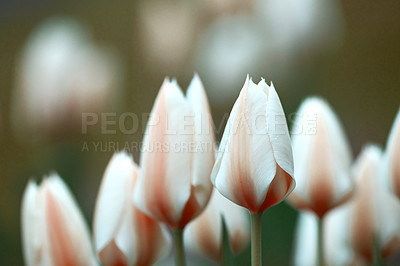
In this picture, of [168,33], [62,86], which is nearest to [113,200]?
[62,86]

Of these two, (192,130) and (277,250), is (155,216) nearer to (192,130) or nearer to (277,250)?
(192,130)

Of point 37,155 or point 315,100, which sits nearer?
point 315,100

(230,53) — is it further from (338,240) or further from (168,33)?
(338,240)

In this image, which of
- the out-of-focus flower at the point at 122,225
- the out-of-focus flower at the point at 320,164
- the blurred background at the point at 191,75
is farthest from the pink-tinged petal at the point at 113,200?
the blurred background at the point at 191,75

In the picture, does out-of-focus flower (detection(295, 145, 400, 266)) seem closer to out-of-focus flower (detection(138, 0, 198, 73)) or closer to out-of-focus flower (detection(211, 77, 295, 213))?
out-of-focus flower (detection(211, 77, 295, 213))

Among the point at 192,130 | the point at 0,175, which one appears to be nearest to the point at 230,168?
the point at 192,130

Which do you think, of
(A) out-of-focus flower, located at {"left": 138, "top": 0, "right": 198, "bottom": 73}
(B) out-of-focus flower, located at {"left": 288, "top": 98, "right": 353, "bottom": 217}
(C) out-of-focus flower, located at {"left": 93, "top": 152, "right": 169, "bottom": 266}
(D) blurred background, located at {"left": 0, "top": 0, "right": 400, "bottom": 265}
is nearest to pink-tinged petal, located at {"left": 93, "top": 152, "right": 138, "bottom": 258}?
(C) out-of-focus flower, located at {"left": 93, "top": 152, "right": 169, "bottom": 266}
